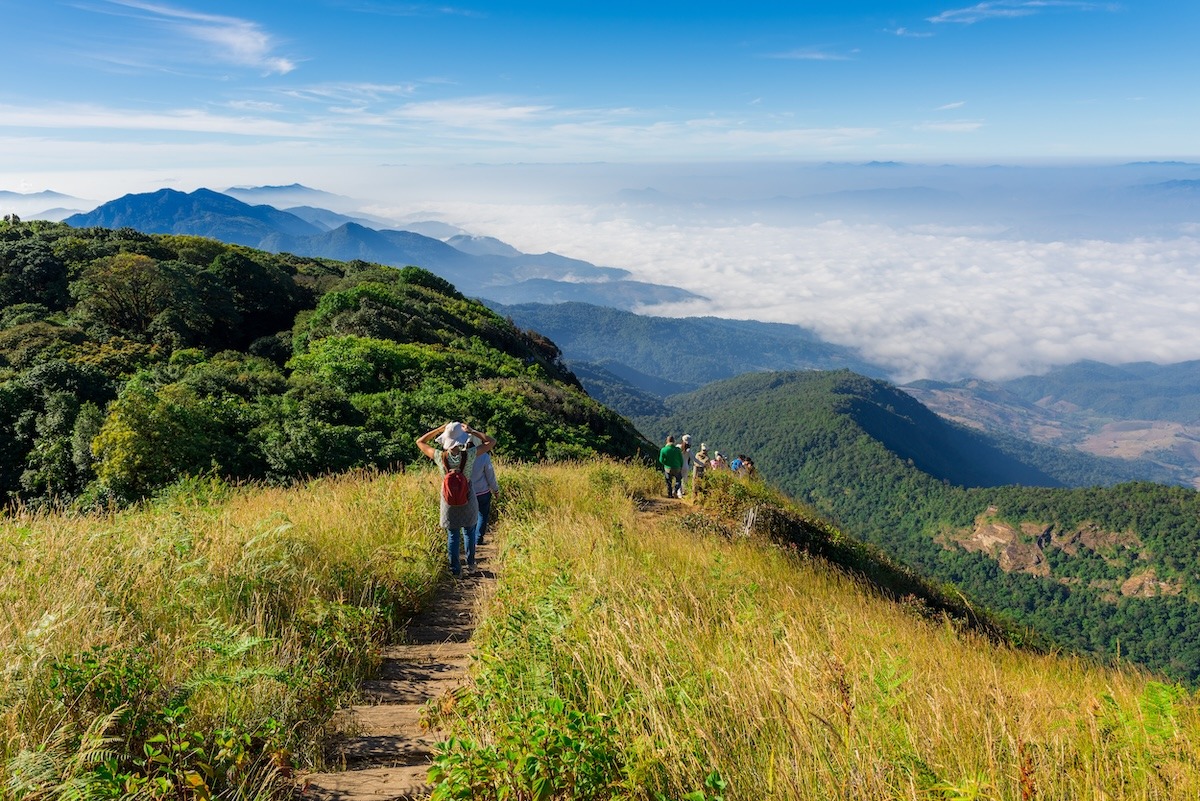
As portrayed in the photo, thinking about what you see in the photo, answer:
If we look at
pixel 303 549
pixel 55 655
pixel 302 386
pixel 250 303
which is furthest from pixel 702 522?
pixel 250 303

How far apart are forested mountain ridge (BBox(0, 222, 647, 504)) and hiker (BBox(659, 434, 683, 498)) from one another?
587 cm

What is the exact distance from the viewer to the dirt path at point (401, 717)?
277cm

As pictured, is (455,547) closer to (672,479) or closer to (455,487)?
(455,487)

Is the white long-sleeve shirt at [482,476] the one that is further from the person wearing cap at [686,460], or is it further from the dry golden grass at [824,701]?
the person wearing cap at [686,460]

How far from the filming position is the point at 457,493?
6605 mm

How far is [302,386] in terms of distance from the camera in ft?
56.5

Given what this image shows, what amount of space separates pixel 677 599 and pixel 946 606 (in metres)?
9.67

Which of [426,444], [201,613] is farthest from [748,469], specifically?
[201,613]

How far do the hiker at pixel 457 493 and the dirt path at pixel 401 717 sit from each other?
3.64 feet

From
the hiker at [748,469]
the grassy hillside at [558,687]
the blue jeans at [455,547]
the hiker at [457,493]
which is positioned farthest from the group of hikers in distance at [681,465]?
the grassy hillside at [558,687]

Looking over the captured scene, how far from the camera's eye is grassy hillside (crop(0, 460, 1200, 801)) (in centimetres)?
245

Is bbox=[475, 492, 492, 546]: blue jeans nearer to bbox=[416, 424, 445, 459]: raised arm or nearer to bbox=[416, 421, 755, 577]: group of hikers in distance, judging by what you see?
bbox=[416, 421, 755, 577]: group of hikers in distance

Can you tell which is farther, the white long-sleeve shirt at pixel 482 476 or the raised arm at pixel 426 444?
the raised arm at pixel 426 444

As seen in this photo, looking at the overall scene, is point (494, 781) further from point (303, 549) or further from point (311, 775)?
point (303, 549)
